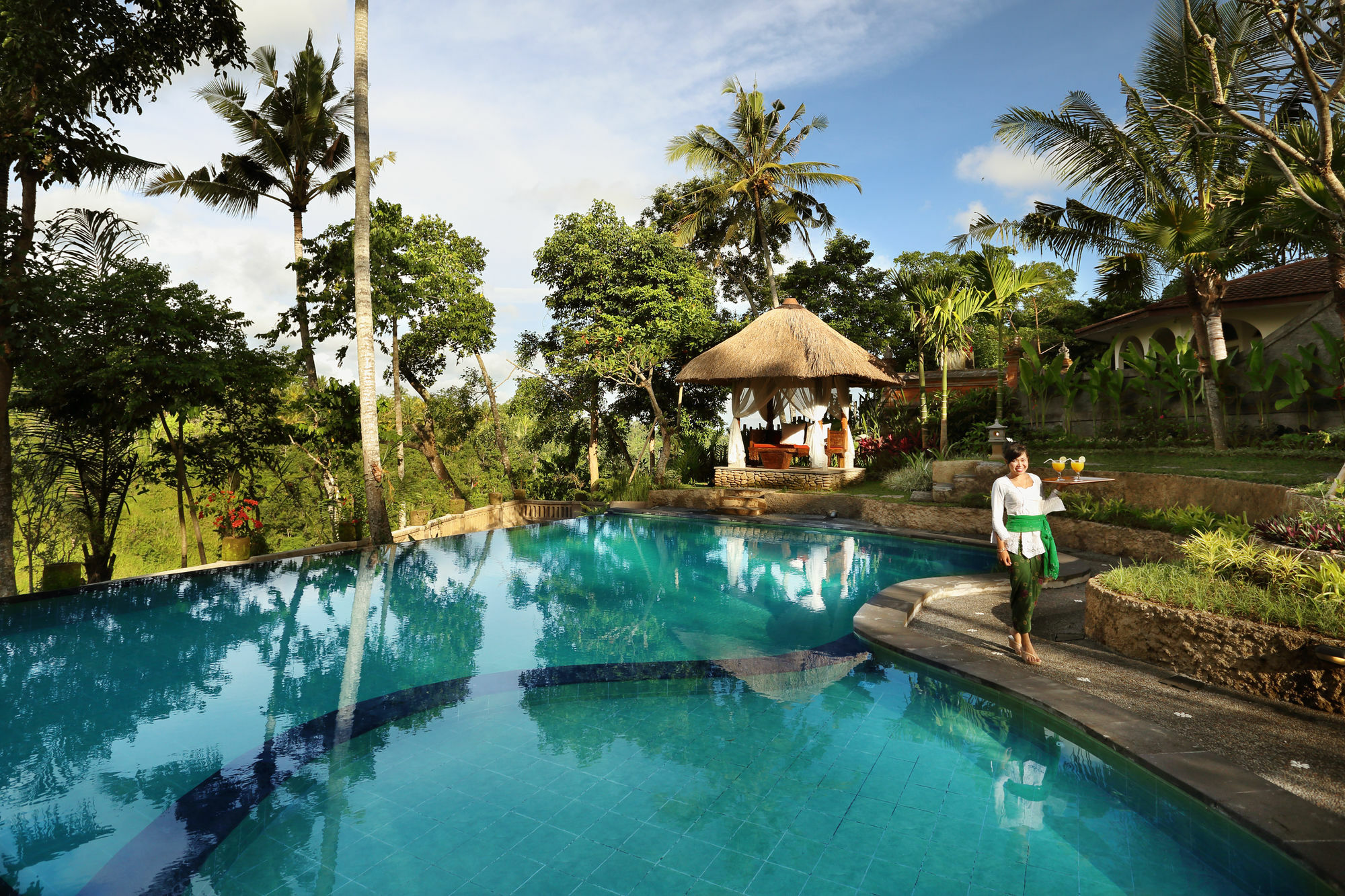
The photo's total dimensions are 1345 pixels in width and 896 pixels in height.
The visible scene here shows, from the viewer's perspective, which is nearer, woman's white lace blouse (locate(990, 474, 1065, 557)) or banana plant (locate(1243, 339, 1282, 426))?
woman's white lace blouse (locate(990, 474, 1065, 557))

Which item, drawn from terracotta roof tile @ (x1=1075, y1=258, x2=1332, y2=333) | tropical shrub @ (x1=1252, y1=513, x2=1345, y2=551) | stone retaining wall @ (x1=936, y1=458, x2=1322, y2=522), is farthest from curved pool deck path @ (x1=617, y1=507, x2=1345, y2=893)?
terracotta roof tile @ (x1=1075, y1=258, x2=1332, y2=333)

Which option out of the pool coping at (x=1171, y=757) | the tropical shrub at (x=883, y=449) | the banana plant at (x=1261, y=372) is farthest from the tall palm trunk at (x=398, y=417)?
the banana plant at (x=1261, y=372)

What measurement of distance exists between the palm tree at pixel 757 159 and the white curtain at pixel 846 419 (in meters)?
4.18

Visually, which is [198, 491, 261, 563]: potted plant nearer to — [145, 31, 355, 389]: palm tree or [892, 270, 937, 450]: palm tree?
[145, 31, 355, 389]: palm tree

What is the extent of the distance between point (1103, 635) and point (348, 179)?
668 inches

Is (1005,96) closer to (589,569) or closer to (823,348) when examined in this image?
(823,348)

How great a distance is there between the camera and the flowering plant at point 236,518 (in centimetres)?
1024

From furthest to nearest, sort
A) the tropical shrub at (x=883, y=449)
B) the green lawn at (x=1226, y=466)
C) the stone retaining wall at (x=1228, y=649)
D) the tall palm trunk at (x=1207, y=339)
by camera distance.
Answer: the tropical shrub at (x=883, y=449)
the tall palm trunk at (x=1207, y=339)
the green lawn at (x=1226, y=466)
the stone retaining wall at (x=1228, y=649)

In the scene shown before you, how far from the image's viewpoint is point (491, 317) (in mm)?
17266

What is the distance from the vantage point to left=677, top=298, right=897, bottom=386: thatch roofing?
570 inches

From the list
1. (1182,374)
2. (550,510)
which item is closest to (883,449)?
(1182,374)

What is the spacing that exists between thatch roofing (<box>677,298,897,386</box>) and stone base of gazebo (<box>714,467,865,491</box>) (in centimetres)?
209

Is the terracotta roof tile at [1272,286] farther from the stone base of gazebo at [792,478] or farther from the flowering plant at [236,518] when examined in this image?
the flowering plant at [236,518]

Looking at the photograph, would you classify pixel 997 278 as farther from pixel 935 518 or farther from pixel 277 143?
pixel 277 143
